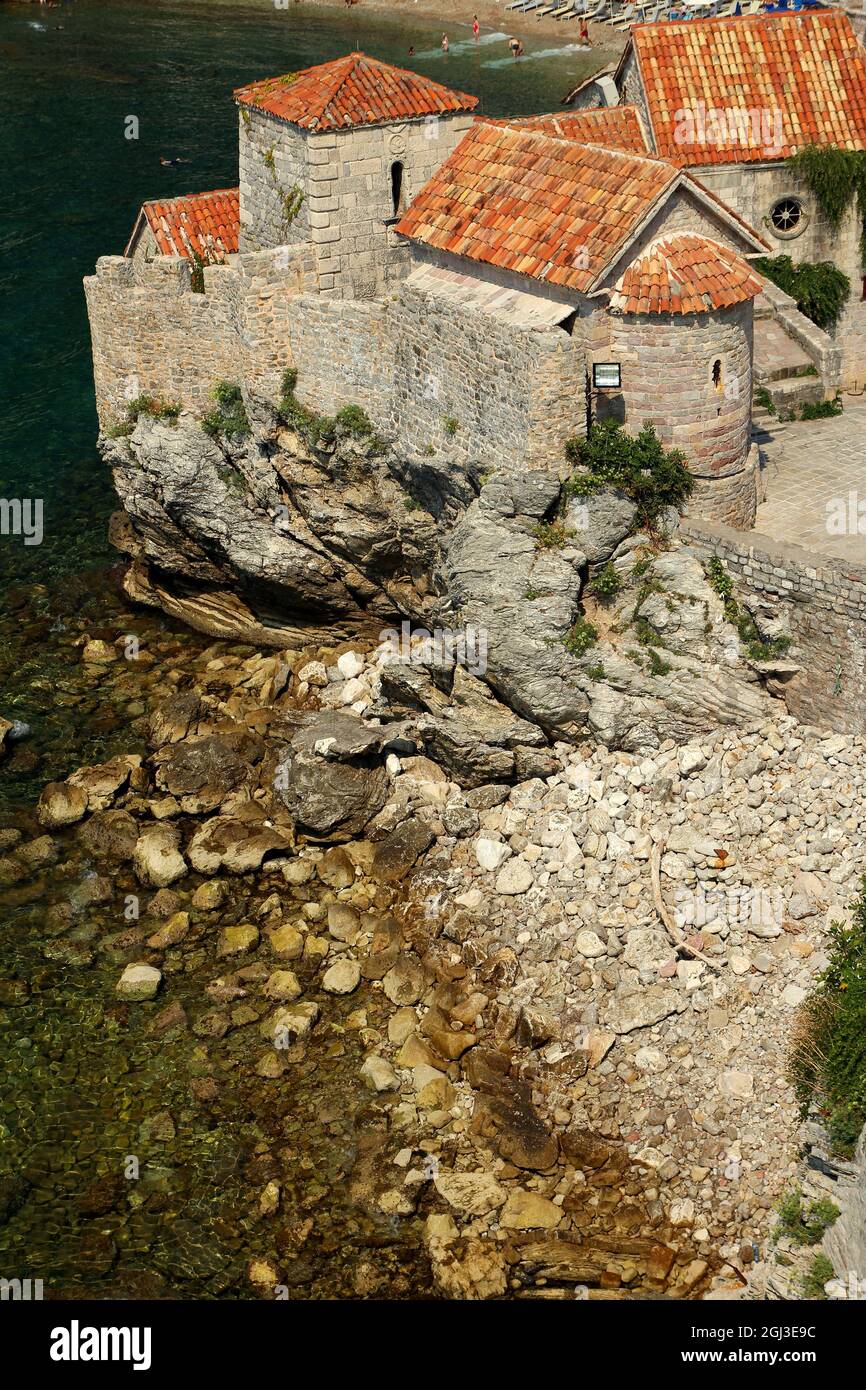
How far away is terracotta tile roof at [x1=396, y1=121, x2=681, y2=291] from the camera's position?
3244 centimetres

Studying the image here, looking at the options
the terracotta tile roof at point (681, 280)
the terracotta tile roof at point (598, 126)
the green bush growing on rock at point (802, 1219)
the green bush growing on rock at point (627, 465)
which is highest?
the terracotta tile roof at point (598, 126)

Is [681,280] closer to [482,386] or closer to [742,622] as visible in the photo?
[482,386]

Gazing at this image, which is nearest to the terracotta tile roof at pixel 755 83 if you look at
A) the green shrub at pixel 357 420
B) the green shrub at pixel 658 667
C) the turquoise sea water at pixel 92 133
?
the green shrub at pixel 357 420

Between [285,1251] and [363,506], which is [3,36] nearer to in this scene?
[363,506]

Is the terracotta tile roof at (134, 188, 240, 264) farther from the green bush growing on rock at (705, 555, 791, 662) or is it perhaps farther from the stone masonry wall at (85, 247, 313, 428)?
the green bush growing on rock at (705, 555, 791, 662)

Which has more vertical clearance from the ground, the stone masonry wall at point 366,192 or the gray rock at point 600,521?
the stone masonry wall at point 366,192

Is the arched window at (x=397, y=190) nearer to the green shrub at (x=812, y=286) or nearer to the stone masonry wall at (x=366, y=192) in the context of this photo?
the stone masonry wall at (x=366, y=192)

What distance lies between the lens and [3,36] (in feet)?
265

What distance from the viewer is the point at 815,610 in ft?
105

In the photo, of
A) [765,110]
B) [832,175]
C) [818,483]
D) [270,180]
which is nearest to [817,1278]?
[818,483]

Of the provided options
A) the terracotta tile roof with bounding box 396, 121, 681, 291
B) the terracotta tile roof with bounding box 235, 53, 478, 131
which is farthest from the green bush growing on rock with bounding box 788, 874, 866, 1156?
the terracotta tile roof with bounding box 235, 53, 478, 131

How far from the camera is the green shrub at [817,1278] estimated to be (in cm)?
2530

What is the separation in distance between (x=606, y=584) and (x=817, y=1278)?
44.3 feet

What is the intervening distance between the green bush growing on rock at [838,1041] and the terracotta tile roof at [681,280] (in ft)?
35.5
